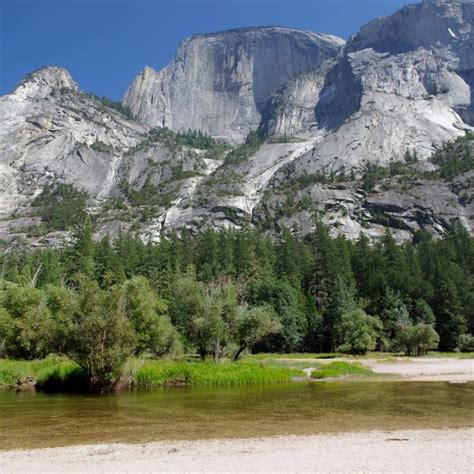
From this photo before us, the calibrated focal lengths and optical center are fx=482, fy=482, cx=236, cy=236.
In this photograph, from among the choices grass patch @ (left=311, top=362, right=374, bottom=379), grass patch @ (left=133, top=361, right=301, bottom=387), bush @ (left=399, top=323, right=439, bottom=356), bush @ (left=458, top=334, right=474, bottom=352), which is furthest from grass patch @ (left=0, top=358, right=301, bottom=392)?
bush @ (left=458, top=334, right=474, bottom=352)

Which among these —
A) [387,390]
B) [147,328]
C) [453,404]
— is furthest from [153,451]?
[147,328]

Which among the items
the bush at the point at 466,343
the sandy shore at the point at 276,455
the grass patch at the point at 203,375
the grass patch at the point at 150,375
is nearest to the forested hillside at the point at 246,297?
the bush at the point at 466,343

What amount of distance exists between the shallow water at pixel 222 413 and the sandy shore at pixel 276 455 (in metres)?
1.64

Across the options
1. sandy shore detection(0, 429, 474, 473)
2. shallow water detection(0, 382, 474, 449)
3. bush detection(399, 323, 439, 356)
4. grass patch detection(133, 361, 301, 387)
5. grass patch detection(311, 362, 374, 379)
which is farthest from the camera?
bush detection(399, 323, 439, 356)

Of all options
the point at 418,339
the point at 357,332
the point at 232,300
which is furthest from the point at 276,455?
the point at 418,339

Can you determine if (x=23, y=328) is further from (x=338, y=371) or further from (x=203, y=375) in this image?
(x=338, y=371)

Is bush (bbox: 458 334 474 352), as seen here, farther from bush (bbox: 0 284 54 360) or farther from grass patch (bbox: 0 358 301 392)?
bush (bbox: 0 284 54 360)

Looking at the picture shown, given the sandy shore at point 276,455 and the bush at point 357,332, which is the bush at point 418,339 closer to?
the bush at point 357,332

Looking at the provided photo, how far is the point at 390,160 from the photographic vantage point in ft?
627

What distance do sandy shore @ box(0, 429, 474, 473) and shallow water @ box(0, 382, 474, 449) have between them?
1643 mm

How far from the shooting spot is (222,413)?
24250 mm

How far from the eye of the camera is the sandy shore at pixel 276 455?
14.0m

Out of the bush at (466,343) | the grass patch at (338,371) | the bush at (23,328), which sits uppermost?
the bush at (23,328)

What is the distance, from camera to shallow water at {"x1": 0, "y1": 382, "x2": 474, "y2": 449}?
65.0 feet
